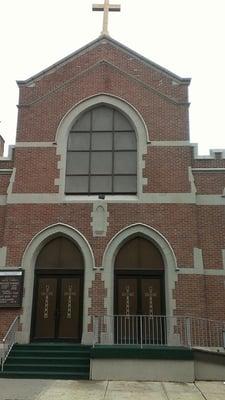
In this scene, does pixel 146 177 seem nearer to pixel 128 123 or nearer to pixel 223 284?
pixel 128 123

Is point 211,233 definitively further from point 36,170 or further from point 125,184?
point 36,170

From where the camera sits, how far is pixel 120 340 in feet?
45.0

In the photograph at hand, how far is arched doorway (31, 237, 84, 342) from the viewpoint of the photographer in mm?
14148

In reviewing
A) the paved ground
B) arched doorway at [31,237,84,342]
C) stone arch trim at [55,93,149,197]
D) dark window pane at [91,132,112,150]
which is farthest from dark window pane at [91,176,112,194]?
the paved ground

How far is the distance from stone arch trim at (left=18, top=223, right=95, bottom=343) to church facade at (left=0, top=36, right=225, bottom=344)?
1.2 inches

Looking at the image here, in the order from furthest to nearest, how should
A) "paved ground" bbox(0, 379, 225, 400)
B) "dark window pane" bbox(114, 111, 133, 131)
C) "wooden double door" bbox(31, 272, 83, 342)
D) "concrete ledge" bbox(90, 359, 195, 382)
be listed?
"dark window pane" bbox(114, 111, 133, 131) → "wooden double door" bbox(31, 272, 83, 342) → "concrete ledge" bbox(90, 359, 195, 382) → "paved ground" bbox(0, 379, 225, 400)

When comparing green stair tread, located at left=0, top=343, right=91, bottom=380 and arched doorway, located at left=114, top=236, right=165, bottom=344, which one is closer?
green stair tread, located at left=0, top=343, right=91, bottom=380

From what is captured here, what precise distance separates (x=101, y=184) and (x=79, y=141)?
1.77 m

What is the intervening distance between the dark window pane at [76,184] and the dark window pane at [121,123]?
→ 2.16 metres

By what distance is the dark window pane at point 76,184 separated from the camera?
15.4 metres

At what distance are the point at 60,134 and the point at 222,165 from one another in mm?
5550

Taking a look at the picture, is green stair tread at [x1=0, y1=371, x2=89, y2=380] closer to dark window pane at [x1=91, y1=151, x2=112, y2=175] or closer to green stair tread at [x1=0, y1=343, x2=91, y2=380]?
green stair tread at [x1=0, y1=343, x2=91, y2=380]

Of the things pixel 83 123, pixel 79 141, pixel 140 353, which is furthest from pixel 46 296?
pixel 83 123

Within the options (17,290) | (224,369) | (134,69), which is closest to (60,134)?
(134,69)
